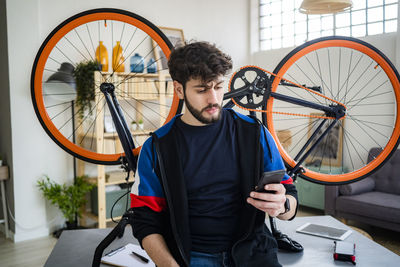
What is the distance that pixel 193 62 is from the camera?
1.38m

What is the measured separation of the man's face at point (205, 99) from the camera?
138cm

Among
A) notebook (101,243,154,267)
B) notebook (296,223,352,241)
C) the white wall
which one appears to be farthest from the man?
the white wall

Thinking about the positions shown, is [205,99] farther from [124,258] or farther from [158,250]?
[124,258]

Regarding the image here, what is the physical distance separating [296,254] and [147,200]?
0.74 m

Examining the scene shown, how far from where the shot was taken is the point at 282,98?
1771 mm

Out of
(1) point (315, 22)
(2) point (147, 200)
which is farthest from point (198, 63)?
(1) point (315, 22)

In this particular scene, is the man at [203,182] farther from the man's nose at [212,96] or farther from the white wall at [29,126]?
the white wall at [29,126]

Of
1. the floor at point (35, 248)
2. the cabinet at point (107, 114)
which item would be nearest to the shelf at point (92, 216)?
the cabinet at point (107, 114)

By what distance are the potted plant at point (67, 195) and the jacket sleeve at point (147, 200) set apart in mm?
2630

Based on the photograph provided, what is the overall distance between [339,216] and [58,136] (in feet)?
10.4

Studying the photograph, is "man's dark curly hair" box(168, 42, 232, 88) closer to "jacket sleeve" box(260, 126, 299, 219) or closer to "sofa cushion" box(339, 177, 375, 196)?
"jacket sleeve" box(260, 126, 299, 219)

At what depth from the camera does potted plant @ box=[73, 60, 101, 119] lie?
3.76 meters

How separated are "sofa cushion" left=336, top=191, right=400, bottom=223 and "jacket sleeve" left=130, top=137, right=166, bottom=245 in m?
2.81

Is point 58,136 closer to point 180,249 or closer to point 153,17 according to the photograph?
point 180,249
